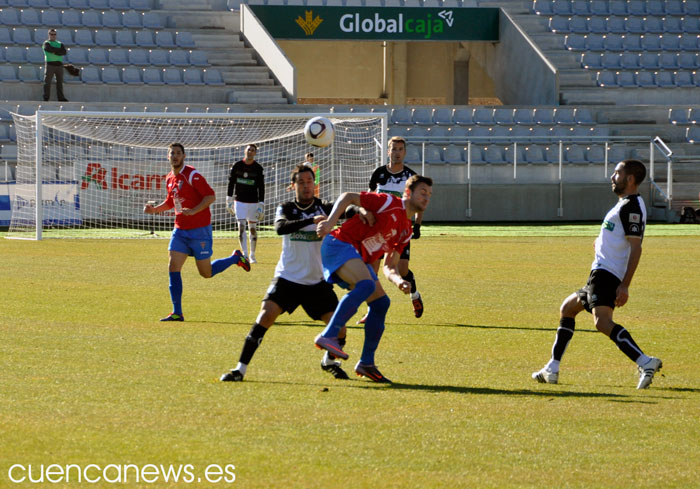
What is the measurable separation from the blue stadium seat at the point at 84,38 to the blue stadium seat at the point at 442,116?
11.7 m

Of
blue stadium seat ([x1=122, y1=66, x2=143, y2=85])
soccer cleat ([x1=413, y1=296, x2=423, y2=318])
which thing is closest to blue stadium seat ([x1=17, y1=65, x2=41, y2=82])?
blue stadium seat ([x1=122, y1=66, x2=143, y2=85])

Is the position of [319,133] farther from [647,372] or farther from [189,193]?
[647,372]

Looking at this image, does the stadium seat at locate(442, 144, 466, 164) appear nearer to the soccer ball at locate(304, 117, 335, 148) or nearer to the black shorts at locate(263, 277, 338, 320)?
the soccer ball at locate(304, 117, 335, 148)

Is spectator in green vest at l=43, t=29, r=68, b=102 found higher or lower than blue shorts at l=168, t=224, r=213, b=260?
higher

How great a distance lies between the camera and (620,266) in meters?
7.96

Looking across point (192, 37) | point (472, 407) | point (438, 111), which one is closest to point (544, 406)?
point (472, 407)

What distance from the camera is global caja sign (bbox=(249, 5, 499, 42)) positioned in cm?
3766

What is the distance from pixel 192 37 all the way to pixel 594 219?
1517 cm

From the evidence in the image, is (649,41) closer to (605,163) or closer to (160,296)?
(605,163)

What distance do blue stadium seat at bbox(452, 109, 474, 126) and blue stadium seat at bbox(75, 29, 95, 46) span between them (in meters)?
12.4

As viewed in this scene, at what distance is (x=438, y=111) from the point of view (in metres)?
35.0

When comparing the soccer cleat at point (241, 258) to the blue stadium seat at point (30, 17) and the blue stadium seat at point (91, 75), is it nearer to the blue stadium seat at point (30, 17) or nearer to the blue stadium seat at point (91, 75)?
the blue stadium seat at point (91, 75)

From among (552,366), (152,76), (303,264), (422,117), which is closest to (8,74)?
(152,76)

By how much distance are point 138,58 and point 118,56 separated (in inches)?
25.4
